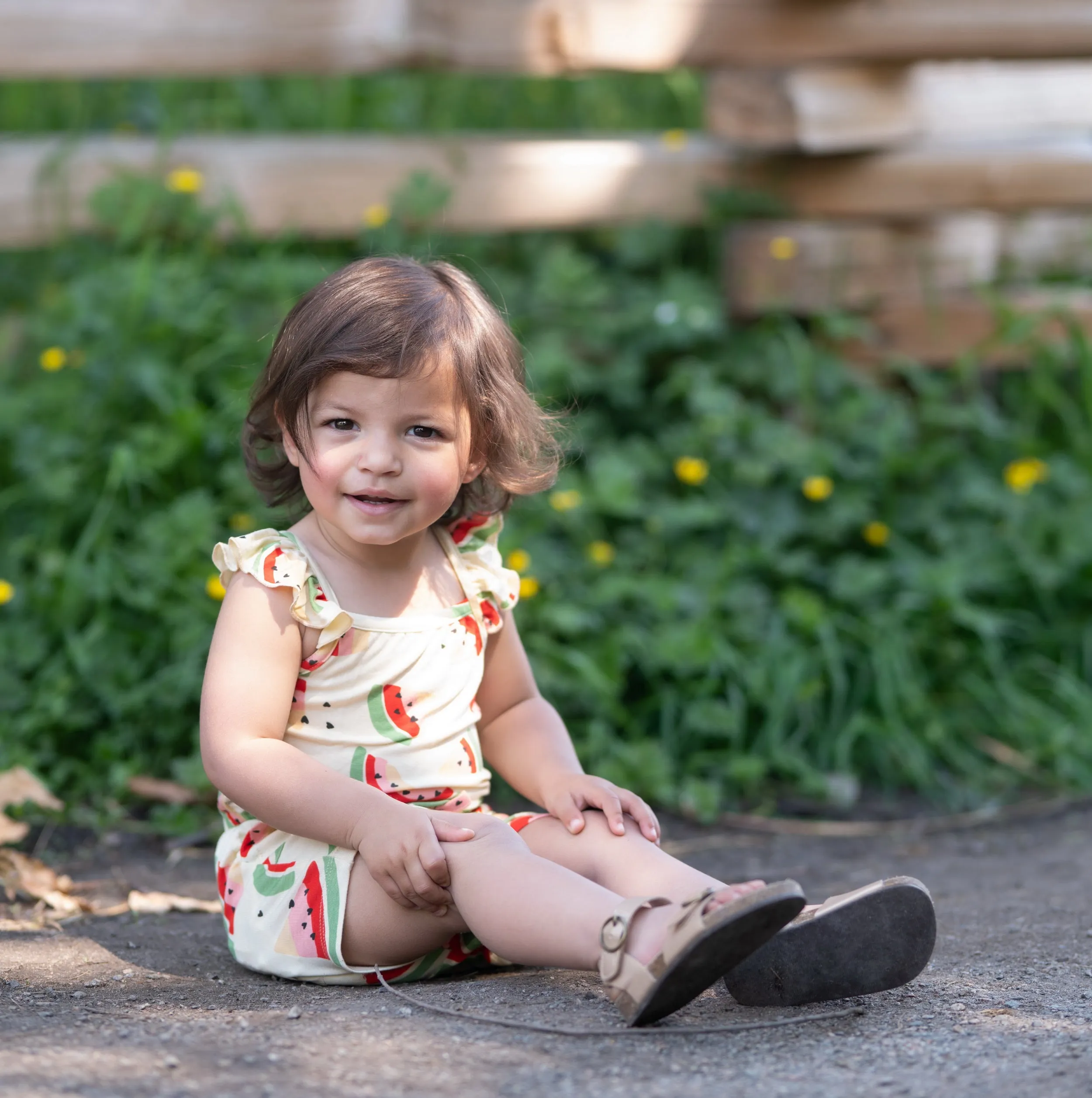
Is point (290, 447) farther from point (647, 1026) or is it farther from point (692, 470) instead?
point (692, 470)

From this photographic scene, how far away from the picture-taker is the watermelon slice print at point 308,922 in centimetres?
201

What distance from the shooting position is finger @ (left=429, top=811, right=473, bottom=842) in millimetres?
1932

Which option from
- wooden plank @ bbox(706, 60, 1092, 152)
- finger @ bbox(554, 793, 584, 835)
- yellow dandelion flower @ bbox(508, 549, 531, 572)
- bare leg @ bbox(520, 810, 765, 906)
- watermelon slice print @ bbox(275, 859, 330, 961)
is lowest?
watermelon slice print @ bbox(275, 859, 330, 961)

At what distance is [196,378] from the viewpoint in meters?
3.63

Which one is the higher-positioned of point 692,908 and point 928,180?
point 928,180

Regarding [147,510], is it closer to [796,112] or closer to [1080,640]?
[796,112]

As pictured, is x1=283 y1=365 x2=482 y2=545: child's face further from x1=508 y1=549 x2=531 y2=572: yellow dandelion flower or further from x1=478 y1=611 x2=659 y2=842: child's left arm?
x1=508 y1=549 x2=531 y2=572: yellow dandelion flower

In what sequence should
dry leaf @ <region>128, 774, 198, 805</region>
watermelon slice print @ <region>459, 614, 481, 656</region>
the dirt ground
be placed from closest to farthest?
the dirt ground, watermelon slice print @ <region>459, 614, 481, 656</region>, dry leaf @ <region>128, 774, 198, 805</region>

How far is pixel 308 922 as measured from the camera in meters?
2.02

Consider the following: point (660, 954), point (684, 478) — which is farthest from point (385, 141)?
point (660, 954)

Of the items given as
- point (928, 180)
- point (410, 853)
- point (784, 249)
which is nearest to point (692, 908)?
point (410, 853)

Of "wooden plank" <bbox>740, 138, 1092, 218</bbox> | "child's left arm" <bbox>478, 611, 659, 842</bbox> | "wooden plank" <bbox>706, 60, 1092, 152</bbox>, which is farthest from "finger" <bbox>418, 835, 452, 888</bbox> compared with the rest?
"wooden plank" <bbox>740, 138, 1092, 218</bbox>

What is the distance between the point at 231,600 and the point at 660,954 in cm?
79

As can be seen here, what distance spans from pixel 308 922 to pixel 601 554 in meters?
1.66
